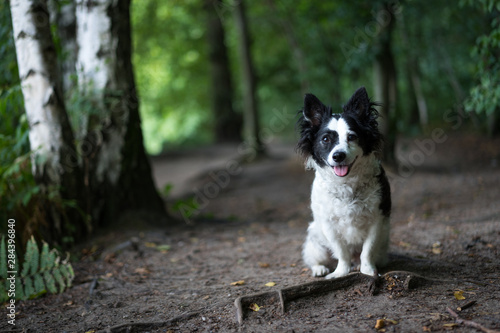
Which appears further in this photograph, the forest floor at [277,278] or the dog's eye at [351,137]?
the dog's eye at [351,137]

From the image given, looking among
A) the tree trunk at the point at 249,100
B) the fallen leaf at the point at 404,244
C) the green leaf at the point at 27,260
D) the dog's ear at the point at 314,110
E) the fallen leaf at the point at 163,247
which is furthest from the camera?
the tree trunk at the point at 249,100

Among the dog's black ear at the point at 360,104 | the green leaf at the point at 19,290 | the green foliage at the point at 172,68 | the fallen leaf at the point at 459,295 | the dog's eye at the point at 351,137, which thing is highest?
the green foliage at the point at 172,68

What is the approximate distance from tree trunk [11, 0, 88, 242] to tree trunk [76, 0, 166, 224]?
51 cm

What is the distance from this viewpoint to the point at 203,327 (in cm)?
325

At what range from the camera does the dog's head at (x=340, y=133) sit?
359cm

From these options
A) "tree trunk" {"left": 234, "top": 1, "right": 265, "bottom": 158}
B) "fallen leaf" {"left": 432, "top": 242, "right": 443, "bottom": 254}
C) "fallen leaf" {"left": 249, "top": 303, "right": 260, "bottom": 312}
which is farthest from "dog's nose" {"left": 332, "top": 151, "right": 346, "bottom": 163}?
"tree trunk" {"left": 234, "top": 1, "right": 265, "bottom": 158}

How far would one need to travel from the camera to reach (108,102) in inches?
235

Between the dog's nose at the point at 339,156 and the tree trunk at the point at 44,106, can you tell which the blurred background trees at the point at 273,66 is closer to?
the tree trunk at the point at 44,106

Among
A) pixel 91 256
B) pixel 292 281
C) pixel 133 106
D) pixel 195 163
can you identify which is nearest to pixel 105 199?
pixel 91 256

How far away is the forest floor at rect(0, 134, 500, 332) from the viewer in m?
3.20

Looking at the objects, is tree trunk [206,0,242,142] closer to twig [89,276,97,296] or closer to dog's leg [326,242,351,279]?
twig [89,276,97,296]

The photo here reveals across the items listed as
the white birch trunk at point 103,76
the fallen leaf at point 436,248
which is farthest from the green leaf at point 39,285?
the fallen leaf at point 436,248

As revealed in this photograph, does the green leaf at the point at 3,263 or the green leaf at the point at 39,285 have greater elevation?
the green leaf at the point at 3,263

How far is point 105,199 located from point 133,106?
4.62 feet
